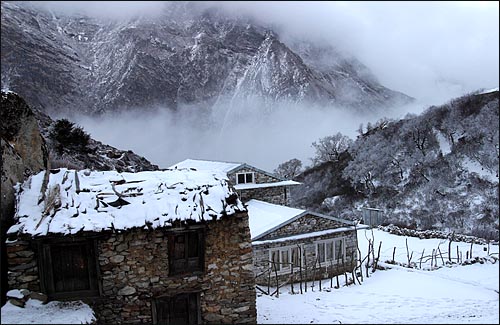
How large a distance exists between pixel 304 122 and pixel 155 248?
48.3 meters

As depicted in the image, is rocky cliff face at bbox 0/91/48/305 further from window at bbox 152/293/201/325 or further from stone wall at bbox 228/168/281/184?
stone wall at bbox 228/168/281/184

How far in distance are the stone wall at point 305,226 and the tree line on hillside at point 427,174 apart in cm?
1110

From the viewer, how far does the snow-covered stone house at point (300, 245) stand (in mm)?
16594

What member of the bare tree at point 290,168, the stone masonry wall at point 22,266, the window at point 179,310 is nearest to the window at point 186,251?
the window at point 179,310

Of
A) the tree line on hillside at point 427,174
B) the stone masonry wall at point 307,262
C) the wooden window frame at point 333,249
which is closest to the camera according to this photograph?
the stone masonry wall at point 307,262

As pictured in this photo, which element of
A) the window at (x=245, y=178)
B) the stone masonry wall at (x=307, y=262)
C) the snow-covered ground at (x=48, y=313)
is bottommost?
the stone masonry wall at (x=307, y=262)

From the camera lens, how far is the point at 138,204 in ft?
28.8

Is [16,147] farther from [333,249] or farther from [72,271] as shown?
[333,249]

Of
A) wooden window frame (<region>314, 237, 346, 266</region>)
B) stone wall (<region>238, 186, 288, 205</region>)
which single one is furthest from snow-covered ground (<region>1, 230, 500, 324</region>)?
stone wall (<region>238, 186, 288, 205</region>)

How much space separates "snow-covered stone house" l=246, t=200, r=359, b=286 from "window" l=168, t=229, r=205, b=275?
7.47 m

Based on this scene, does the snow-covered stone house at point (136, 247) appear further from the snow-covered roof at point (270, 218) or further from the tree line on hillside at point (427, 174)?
the tree line on hillside at point (427, 174)

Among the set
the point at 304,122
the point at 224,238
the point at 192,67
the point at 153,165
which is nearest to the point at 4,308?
the point at 224,238

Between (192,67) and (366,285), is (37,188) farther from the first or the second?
(192,67)

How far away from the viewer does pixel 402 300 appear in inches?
447
